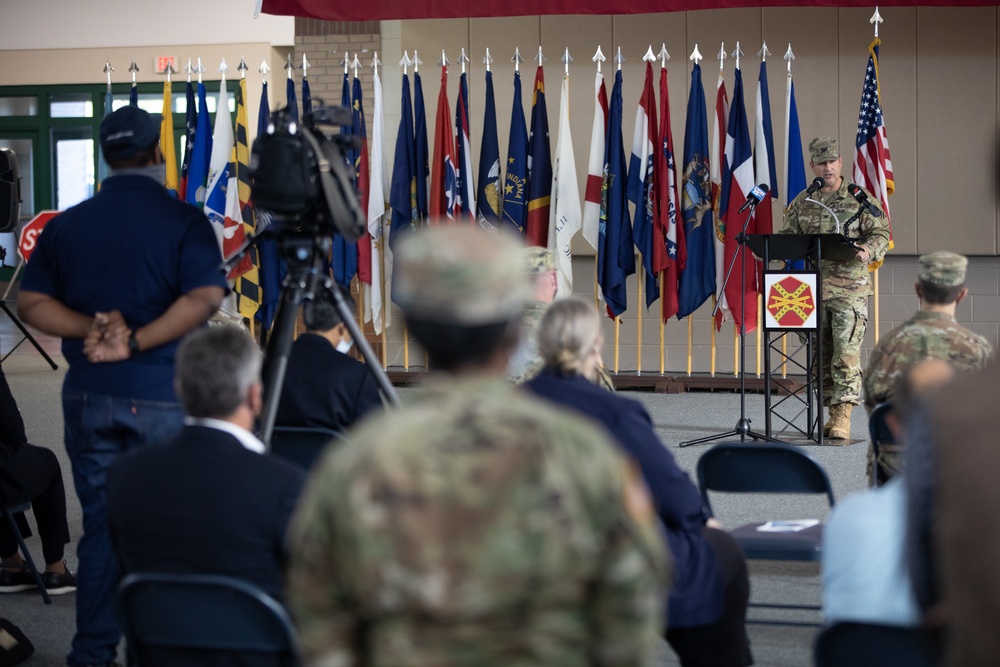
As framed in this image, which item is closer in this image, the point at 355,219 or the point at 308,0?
the point at 355,219

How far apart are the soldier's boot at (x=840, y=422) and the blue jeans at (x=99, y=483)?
14.6ft

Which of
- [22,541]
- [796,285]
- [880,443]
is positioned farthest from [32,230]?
[880,443]

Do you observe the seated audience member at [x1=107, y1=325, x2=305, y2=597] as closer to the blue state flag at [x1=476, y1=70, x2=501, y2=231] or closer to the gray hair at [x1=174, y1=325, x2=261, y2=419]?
the gray hair at [x1=174, y1=325, x2=261, y2=419]

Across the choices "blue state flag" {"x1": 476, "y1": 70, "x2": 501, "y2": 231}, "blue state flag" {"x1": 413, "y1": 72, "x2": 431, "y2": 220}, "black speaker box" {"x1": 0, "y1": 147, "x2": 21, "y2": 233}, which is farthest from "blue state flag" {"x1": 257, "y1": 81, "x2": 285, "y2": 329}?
"black speaker box" {"x1": 0, "y1": 147, "x2": 21, "y2": 233}

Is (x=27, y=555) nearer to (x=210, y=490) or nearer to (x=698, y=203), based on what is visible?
(x=210, y=490)

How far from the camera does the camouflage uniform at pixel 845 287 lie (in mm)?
6375

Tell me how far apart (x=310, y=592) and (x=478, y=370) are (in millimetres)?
285

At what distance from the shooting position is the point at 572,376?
260 cm

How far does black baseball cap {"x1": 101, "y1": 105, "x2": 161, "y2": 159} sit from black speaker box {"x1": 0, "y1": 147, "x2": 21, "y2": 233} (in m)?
3.06

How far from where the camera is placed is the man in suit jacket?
1962mm

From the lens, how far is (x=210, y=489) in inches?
77.2

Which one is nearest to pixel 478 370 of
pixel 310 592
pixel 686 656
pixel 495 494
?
pixel 495 494

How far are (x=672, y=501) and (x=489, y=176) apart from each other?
5500 millimetres

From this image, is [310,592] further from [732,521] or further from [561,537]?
[732,521]
